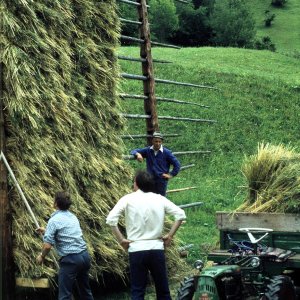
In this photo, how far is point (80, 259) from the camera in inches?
341

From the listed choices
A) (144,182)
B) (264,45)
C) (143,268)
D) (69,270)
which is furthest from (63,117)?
(264,45)

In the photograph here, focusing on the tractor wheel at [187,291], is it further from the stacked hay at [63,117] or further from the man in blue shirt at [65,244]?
the stacked hay at [63,117]

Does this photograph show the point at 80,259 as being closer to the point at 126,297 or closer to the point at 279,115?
the point at 126,297

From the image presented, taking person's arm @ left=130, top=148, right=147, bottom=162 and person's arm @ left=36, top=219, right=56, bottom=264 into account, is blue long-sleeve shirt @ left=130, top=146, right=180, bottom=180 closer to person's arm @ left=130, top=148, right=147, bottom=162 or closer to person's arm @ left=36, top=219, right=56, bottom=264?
person's arm @ left=130, top=148, right=147, bottom=162

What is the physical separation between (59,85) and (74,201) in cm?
139

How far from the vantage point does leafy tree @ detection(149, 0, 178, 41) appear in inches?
2795

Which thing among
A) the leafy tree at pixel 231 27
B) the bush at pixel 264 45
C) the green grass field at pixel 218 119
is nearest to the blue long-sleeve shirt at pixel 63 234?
the green grass field at pixel 218 119

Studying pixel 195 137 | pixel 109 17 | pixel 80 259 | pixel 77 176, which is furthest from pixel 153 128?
pixel 195 137

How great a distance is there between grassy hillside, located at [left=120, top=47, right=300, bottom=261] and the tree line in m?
29.7

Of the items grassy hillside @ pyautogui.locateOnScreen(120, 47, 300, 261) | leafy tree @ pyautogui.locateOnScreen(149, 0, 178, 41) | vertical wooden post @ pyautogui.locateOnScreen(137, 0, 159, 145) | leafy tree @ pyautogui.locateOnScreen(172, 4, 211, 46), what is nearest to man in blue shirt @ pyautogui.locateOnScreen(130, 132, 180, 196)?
vertical wooden post @ pyautogui.locateOnScreen(137, 0, 159, 145)

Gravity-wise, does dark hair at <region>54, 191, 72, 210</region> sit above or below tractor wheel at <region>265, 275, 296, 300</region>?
above

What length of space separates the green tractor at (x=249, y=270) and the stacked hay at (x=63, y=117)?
157 cm

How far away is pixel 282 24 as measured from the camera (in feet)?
289

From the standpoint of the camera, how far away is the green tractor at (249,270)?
8438mm
